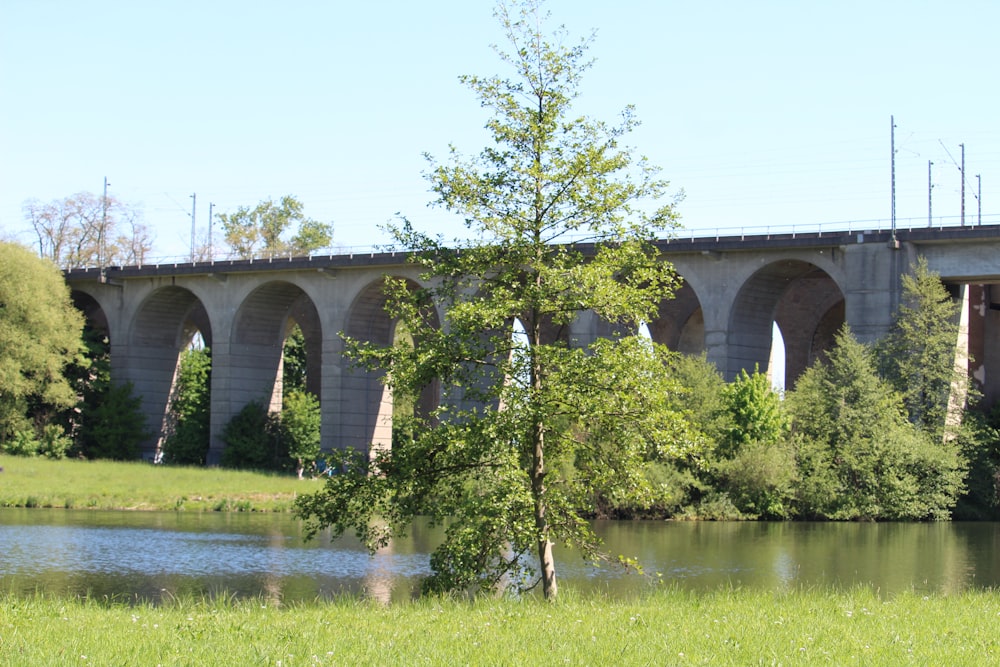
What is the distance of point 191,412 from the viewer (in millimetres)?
59969

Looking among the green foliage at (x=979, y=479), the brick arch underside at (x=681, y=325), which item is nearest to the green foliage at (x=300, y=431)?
the brick arch underside at (x=681, y=325)

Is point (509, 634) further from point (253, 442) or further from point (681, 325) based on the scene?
point (681, 325)

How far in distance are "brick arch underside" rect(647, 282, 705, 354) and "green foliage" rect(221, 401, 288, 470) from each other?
60.3ft

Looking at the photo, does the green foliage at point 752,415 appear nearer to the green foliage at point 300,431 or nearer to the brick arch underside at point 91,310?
the green foliage at point 300,431

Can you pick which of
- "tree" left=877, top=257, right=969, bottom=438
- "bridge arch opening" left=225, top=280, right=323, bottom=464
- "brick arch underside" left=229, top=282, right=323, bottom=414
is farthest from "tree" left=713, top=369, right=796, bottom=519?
"brick arch underside" left=229, top=282, right=323, bottom=414

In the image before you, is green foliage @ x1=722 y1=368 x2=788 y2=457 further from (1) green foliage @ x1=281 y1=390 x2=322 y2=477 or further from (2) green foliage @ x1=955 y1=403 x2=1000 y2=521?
(1) green foliage @ x1=281 y1=390 x2=322 y2=477

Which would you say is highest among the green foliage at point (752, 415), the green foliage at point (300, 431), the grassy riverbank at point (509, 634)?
the green foliage at point (752, 415)

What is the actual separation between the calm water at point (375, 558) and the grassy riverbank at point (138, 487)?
10.4ft

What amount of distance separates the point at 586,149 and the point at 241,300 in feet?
139

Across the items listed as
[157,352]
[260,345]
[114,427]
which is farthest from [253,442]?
[157,352]

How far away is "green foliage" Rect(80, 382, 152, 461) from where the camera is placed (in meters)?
57.1

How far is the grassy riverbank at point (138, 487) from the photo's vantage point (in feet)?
135

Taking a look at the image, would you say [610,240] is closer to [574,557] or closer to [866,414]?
[574,557]

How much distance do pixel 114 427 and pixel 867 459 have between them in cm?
3360
